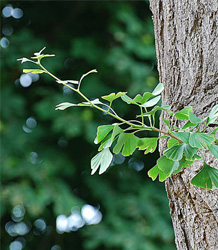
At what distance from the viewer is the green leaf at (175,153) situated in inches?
18.2

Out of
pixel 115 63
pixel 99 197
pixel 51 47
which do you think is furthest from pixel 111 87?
pixel 99 197

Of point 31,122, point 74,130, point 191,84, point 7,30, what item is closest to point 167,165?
point 191,84

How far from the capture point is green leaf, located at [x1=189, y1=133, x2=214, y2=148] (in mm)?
443

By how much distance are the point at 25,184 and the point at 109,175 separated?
539 mm

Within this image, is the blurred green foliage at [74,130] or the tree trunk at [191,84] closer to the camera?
the tree trunk at [191,84]

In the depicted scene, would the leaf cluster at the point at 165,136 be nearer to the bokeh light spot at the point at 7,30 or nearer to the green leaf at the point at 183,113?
the green leaf at the point at 183,113

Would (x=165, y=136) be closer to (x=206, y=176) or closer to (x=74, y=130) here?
(x=206, y=176)

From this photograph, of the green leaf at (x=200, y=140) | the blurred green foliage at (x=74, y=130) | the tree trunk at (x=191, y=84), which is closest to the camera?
the green leaf at (x=200, y=140)

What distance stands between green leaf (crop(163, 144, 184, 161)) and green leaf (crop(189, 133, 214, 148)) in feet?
0.07

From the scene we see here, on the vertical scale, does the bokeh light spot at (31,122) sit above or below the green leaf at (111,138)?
below

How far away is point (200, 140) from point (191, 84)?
15 cm

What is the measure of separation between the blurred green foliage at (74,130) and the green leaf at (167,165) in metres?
1.81

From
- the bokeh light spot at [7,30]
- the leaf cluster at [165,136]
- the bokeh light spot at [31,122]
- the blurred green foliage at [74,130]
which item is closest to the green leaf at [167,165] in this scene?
the leaf cluster at [165,136]

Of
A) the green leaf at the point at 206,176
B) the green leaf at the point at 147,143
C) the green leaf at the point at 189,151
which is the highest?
the green leaf at the point at 189,151
